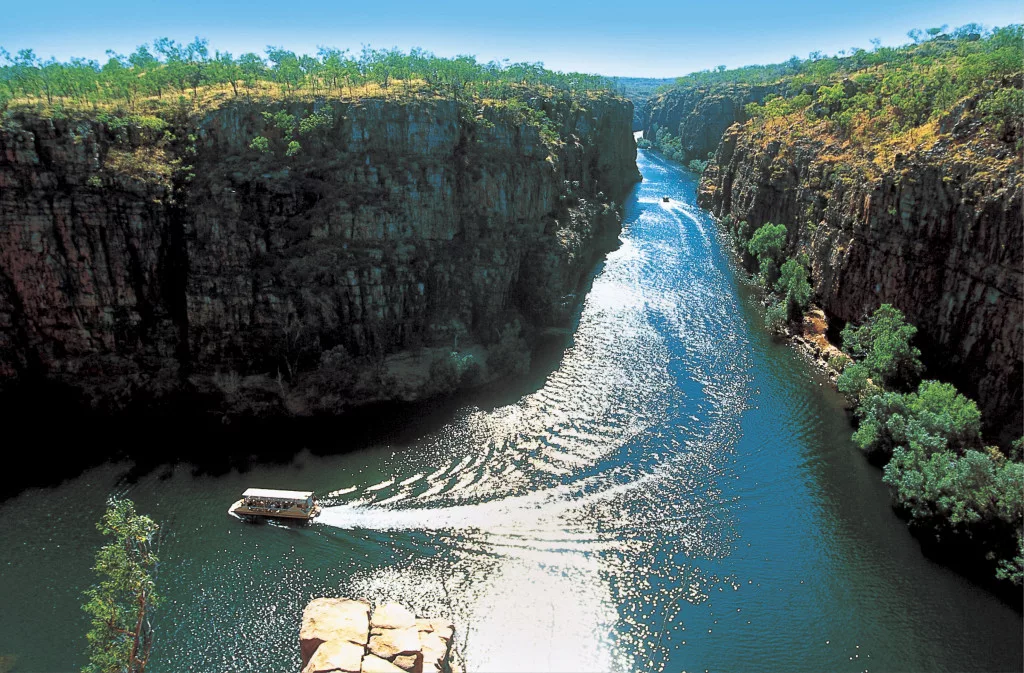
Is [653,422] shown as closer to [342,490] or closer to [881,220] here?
[342,490]

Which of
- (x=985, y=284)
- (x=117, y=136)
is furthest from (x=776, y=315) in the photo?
(x=117, y=136)

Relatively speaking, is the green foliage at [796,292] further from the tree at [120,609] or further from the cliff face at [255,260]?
the tree at [120,609]

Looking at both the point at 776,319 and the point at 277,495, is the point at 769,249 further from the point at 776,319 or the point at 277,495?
the point at 277,495

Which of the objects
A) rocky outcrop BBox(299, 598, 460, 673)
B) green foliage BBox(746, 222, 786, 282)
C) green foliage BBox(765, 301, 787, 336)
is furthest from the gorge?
green foliage BBox(746, 222, 786, 282)

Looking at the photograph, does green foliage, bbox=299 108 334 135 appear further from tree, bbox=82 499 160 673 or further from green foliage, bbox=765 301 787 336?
green foliage, bbox=765 301 787 336

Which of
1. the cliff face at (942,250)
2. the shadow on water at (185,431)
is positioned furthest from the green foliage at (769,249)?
the shadow on water at (185,431)
